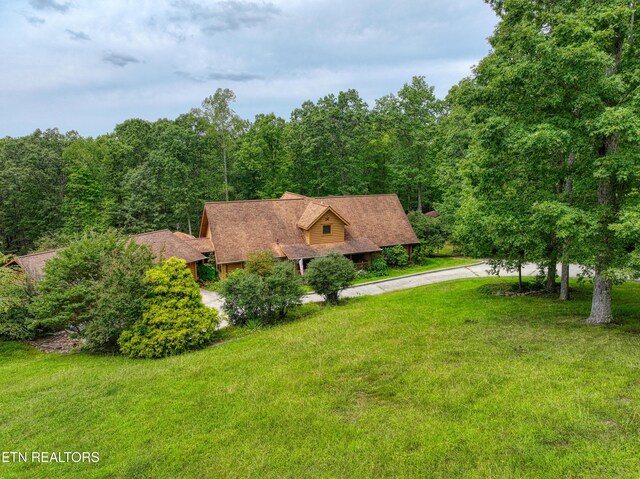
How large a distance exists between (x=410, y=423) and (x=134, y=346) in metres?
12.3

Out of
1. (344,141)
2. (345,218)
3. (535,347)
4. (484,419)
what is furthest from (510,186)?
(344,141)

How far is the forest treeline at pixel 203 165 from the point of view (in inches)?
1740

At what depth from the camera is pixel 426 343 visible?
41.5ft

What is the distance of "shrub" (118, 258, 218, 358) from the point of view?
15516 millimetres

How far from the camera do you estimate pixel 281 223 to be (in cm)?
3325

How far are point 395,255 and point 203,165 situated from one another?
2687 cm

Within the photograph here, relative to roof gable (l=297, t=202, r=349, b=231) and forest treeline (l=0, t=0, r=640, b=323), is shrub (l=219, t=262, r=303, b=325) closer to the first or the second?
forest treeline (l=0, t=0, r=640, b=323)

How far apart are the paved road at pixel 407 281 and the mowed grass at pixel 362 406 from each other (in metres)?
10.3

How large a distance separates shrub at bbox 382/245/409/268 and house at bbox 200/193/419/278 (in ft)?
1.99

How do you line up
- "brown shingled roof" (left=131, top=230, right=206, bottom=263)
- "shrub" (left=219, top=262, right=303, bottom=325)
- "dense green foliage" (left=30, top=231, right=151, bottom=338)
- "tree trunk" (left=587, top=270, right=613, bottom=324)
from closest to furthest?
"tree trunk" (left=587, top=270, right=613, bottom=324) → "dense green foliage" (left=30, top=231, right=151, bottom=338) → "shrub" (left=219, top=262, right=303, bottom=325) → "brown shingled roof" (left=131, top=230, right=206, bottom=263)

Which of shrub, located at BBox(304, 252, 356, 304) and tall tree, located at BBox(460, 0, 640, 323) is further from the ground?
tall tree, located at BBox(460, 0, 640, 323)

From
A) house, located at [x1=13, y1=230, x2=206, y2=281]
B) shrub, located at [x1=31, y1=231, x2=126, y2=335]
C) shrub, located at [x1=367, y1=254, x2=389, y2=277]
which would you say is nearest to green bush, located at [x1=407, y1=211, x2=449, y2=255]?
shrub, located at [x1=367, y1=254, x2=389, y2=277]

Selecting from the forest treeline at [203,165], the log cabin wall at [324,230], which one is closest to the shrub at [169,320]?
the log cabin wall at [324,230]

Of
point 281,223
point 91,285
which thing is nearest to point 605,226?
point 91,285
